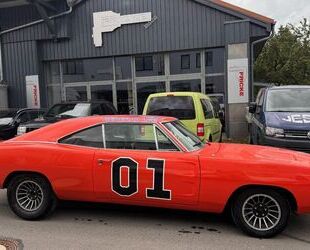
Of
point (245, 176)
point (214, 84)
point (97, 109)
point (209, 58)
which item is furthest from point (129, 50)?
point (245, 176)

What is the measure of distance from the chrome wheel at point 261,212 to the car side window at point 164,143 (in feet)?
3.81

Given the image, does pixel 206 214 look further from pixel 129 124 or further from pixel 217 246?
pixel 129 124

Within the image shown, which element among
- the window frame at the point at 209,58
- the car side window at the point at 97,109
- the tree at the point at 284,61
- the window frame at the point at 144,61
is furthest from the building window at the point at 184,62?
the tree at the point at 284,61

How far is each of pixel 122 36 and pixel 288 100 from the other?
369 inches

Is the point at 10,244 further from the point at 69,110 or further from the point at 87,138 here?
the point at 69,110

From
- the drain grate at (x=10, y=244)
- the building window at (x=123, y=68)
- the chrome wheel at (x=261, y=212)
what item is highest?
the building window at (x=123, y=68)

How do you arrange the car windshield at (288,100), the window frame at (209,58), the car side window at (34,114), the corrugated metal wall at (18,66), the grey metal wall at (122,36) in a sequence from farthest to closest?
the corrugated metal wall at (18,66), the window frame at (209,58), the grey metal wall at (122,36), the car side window at (34,114), the car windshield at (288,100)

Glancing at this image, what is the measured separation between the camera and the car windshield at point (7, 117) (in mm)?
14078

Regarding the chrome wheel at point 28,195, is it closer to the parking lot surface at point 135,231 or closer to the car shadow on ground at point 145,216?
the parking lot surface at point 135,231

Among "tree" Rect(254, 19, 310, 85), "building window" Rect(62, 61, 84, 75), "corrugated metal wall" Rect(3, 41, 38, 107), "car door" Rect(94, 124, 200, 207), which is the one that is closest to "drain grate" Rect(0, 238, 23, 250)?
"car door" Rect(94, 124, 200, 207)

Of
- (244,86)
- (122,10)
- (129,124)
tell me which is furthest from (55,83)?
(129,124)

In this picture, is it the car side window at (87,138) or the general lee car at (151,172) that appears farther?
the car side window at (87,138)

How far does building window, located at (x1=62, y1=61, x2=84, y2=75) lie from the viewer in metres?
18.9

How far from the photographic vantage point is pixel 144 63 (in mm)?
18078
